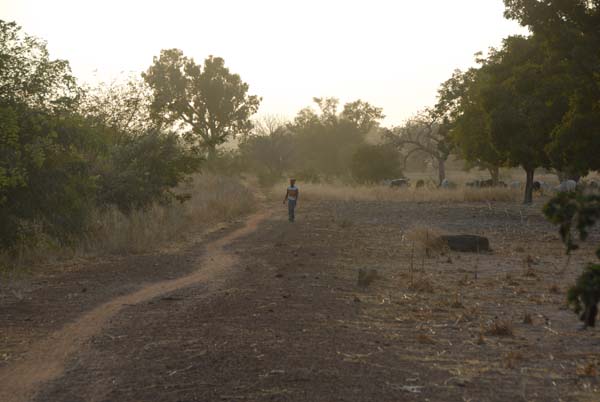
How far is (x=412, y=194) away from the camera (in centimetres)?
4312

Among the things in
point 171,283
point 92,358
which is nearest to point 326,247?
point 171,283

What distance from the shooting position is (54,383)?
644 centimetres

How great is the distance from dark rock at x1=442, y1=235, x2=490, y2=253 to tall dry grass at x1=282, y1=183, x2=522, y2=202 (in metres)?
24.1

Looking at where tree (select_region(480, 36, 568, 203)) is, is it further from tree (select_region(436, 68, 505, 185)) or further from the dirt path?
the dirt path

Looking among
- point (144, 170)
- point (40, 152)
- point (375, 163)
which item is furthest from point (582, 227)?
point (375, 163)

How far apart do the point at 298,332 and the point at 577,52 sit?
14601mm

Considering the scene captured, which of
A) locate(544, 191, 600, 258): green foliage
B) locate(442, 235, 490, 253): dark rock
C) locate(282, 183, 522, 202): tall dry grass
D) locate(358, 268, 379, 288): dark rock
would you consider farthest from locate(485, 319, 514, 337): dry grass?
locate(282, 183, 522, 202): tall dry grass

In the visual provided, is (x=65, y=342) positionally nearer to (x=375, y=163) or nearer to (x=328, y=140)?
(x=375, y=163)

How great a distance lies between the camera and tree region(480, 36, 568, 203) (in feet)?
83.9

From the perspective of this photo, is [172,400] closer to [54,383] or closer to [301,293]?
[54,383]

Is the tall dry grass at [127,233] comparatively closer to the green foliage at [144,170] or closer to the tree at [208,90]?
the green foliage at [144,170]

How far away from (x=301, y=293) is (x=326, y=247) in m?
7.56

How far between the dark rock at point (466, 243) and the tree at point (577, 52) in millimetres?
5108

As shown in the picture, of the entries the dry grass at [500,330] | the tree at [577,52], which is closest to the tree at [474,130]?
the tree at [577,52]
